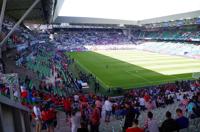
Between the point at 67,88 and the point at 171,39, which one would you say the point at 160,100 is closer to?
the point at 67,88

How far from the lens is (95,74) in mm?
35781

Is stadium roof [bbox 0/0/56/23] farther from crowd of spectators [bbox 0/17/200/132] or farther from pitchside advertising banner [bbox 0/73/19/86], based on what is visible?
pitchside advertising banner [bbox 0/73/19/86]

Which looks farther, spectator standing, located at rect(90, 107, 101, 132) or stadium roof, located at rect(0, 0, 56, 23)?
stadium roof, located at rect(0, 0, 56, 23)

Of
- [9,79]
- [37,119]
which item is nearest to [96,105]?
[37,119]

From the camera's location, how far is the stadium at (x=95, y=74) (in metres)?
9.34

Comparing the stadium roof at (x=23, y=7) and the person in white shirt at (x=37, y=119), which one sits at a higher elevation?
the stadium roof at (x=23, y=7)

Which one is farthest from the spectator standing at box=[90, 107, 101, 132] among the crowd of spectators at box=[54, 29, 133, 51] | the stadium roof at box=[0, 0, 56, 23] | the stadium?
the crowd of spectators at box=[54, 29, 133, 51]

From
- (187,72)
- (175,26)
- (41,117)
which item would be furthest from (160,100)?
(175,26)

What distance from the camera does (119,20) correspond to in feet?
289

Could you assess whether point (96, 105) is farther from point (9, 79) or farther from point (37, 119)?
point (9, 79)

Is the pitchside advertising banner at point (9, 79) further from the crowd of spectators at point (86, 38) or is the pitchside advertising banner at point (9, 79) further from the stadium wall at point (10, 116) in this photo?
the crowd of spectators at point (86, 38)

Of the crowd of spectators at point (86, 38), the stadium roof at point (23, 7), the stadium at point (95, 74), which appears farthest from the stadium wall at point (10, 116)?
the crowd of spectators at point (86, 38)

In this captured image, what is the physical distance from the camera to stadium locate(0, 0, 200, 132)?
9.34 meters

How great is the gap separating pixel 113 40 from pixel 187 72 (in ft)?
172
